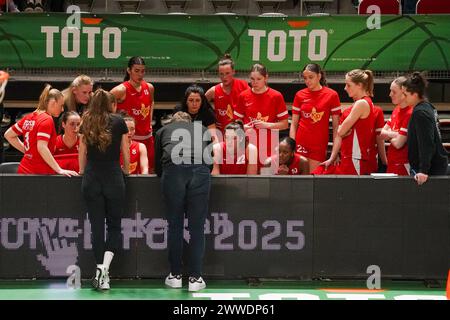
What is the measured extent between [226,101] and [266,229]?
2192mm

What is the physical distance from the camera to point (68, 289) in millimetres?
7824

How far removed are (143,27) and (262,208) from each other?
4.82 metres

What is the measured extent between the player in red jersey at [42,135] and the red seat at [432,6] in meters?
6.61

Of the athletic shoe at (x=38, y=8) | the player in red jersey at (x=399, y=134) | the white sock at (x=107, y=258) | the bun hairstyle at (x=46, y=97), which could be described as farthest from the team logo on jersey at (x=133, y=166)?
the athletic shoe at (x=38, y=8)

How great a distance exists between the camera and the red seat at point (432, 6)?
42.3 feet

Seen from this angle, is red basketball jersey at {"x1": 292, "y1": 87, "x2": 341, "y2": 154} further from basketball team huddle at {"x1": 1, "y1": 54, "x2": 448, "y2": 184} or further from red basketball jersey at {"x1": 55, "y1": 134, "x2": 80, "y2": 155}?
red basketball jersey at {"x1": 55, "y1": 134, "x2": 80, "y2": 155}

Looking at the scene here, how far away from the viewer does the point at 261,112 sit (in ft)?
31.1

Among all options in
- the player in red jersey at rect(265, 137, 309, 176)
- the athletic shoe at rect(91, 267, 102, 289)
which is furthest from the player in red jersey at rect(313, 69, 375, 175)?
the athletic shoe at rect(91, 267, 102, 289)

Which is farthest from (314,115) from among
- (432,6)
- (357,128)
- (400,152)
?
(432,6)

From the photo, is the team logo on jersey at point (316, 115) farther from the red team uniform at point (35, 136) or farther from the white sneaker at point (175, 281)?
the red team uniform at point (35, 136)
